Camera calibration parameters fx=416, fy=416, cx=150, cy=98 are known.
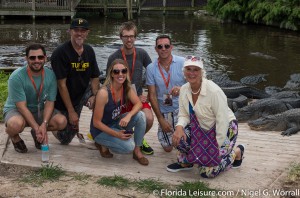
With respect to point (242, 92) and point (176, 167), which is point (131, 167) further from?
point (242, 92)

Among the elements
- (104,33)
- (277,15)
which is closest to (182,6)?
(277,15)

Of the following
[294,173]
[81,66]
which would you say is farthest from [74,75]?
[294,173]

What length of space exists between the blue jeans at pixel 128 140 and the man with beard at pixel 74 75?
390 mm

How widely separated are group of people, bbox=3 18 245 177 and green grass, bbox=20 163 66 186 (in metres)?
0.32

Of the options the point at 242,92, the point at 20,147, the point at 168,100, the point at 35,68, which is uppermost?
the point at 35,68

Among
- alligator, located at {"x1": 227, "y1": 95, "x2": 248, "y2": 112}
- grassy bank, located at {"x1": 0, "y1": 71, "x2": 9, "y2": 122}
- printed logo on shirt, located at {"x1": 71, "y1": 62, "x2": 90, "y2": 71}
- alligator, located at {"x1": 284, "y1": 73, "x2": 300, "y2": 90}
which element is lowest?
alligator, located at {"x1": 284, "y1": 73, "x2": 300, "y2": 90}

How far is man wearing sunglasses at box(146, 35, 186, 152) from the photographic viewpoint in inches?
171

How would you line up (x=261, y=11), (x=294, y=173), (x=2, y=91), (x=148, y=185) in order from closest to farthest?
(x=148, y=185)
(x=294, y=173)
(x=2, y=91)
(x=261, y=11)

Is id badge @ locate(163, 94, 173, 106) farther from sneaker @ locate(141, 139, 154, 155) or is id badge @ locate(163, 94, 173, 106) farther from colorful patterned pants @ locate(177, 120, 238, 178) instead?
colorful patterned pants @ locate(177, 120, 238, 178)

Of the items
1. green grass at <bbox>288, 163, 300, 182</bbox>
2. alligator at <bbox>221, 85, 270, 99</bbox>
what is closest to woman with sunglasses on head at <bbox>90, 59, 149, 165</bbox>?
green grass at <bbox>288, 163, 300, 182</bbox>

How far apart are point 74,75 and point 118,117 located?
67 cm

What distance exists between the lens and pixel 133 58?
446cm

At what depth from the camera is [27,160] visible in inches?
160

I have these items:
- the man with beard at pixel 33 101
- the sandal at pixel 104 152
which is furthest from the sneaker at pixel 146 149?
the man with beard at pixel 33 101
